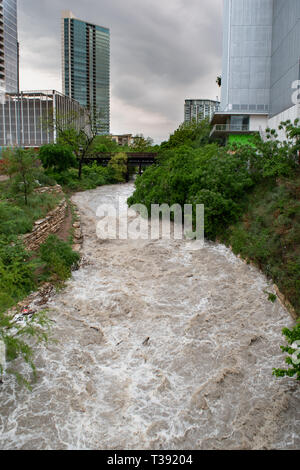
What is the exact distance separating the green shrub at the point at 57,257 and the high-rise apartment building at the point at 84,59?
119m

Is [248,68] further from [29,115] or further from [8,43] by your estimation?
[8,43]

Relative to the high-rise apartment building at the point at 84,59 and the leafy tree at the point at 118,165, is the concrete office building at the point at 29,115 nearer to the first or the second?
the leafy tree at the point at 118,165

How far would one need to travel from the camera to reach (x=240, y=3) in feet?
108

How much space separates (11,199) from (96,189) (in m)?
16.9

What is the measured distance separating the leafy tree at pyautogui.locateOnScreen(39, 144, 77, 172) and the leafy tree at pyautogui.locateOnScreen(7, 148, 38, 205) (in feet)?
40.1

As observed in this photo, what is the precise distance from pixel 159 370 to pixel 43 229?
7.91 meters


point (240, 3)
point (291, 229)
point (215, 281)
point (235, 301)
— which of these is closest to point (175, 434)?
point (235, 301)

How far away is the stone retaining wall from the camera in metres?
11.8

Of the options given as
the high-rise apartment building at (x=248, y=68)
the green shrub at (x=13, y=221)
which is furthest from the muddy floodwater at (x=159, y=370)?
the high-rise apartment building at (x=248, y=68)

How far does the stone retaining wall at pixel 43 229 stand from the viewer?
11830 mm

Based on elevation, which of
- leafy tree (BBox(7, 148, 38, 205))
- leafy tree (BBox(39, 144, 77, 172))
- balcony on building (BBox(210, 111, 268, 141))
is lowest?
leafy tree (BBox(7, 148, 38, 205))

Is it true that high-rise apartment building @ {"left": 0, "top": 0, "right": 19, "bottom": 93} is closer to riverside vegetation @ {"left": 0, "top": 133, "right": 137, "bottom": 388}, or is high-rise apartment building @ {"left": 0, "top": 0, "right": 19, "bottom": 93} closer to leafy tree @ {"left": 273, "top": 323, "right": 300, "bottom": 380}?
riverside vegetation @ {"left": 0, "top": 133, "right": 137, "bottom": 388}

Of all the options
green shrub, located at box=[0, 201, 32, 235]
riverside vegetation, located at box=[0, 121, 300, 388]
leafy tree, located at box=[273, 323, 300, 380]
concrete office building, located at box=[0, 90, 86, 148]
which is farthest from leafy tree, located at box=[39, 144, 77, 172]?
concrete office building, located at box=[0, 90, 86, 148]

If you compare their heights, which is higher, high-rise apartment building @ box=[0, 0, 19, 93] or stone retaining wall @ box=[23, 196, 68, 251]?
high-rise apartment building @ box=[0, 0, 19, 93]
